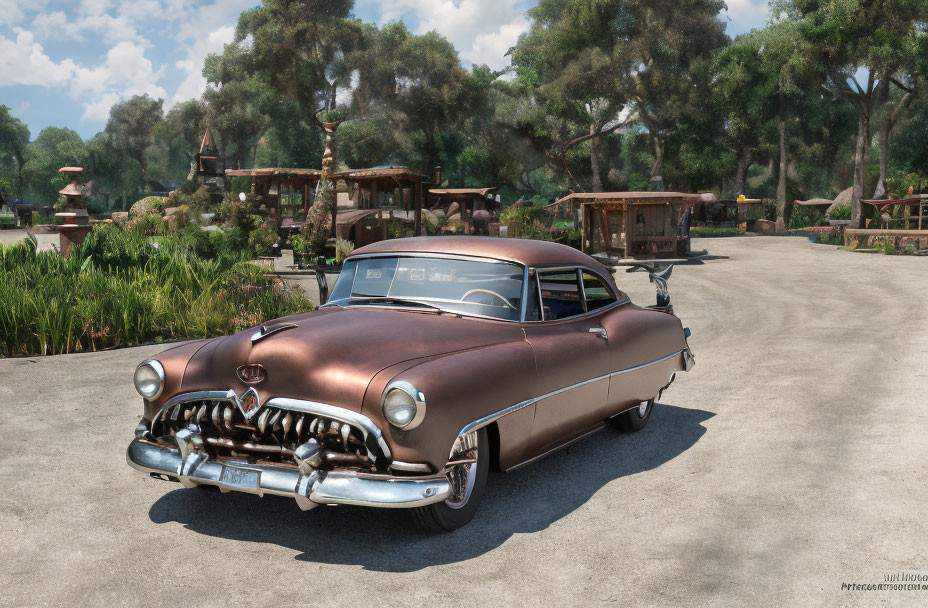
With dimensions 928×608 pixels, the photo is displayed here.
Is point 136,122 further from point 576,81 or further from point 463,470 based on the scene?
point 463,470

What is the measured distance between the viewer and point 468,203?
44.5 meters

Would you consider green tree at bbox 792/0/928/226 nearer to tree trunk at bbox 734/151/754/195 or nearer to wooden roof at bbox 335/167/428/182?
tree trunk at bbox 734/151/754/195

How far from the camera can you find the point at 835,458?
5.81 metres

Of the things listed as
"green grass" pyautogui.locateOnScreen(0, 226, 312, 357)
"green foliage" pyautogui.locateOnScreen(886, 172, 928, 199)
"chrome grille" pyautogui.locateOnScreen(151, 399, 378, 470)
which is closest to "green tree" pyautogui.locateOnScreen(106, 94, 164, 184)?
"green foliage" pyautogui.locateOnScreen(886, 172, 928, 199)

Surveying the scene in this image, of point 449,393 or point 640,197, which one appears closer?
point 449,393

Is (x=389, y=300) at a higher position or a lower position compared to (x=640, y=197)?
lower

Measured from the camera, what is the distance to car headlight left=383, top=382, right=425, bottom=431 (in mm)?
3916

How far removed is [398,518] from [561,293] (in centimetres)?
215

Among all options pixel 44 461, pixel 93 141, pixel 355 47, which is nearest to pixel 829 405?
pixel 44 461

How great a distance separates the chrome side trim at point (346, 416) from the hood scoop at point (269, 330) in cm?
52

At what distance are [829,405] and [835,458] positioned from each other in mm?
1870

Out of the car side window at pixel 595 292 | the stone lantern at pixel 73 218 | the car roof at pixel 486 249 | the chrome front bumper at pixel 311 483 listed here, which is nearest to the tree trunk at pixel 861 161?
the stone lantern at pixel 73 218

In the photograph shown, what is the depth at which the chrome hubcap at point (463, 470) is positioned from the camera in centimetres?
432

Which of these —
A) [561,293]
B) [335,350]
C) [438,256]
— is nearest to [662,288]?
[561,293]
